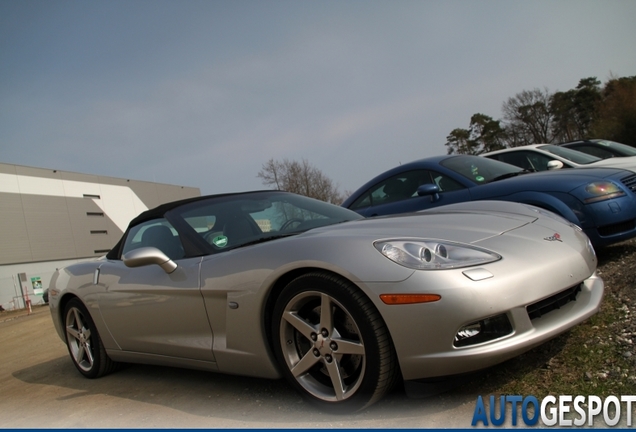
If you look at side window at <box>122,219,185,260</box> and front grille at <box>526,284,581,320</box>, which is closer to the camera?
front grille at <box>526,284,581,320</box>

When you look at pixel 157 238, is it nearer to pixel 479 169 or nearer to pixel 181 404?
pixel 181 404

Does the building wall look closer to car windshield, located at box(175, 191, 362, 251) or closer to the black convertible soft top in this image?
the black convertible soft top

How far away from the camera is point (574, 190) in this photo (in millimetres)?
4410

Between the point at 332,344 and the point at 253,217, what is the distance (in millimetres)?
1379

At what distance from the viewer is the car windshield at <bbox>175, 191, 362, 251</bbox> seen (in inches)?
128

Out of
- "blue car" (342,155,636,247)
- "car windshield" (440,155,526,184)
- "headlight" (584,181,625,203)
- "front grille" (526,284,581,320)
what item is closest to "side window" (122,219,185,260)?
"front grille" (526,284,581,320)

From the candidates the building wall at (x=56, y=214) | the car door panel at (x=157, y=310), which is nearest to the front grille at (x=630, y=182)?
the car door panel at (x=157, y=310)

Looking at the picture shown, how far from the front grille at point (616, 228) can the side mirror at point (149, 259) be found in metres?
3.53

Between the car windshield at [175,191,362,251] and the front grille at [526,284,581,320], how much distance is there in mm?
1460

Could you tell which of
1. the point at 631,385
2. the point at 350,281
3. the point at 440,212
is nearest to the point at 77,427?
the point at 350,281

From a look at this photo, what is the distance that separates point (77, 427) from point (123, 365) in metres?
1.57

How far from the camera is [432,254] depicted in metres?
2.31

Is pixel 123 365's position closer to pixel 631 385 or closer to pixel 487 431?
pixel 487 431

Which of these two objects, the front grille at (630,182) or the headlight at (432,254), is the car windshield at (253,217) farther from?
the front grille at (630,182)
